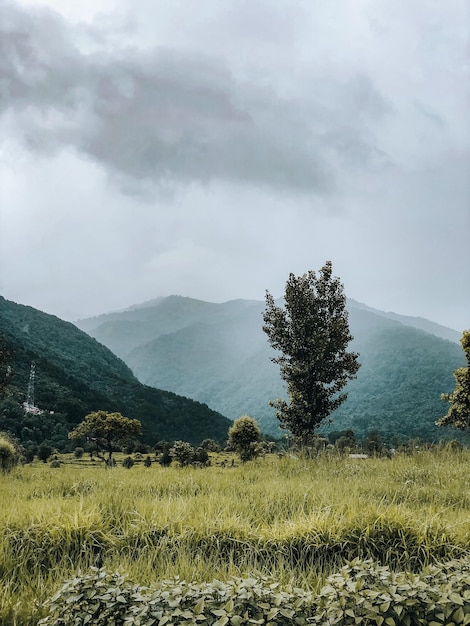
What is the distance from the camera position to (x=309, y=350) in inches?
924

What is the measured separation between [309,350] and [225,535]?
17.9 m

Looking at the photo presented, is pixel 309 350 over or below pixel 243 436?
over

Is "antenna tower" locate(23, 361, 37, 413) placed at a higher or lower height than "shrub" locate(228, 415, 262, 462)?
lower

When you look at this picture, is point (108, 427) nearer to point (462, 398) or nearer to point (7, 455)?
point (462, 398)

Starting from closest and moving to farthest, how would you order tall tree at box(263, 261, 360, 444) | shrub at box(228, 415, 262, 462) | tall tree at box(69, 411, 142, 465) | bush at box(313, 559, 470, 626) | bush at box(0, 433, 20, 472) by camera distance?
bush at box(313, 559, 470, 626), bush at box(0, 433, 20, 472), tall tree at box(263, 261, 360, 444), shrub at box(228, 415, 262, 462), tall tree at box(69, 411, 142, 465)

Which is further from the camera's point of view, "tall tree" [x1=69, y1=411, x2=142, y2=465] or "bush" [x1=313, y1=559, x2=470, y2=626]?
"tall tree" [x1=69, y1=411, x2=142, y2=465]

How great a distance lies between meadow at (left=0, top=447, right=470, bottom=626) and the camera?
5.24m

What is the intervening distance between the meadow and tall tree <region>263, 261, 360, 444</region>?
15.1m

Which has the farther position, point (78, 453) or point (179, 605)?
point (78, 453)

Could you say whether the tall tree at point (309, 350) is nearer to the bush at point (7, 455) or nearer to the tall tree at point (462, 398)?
the tall tree at point (462, 398)

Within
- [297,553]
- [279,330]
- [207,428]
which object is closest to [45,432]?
[207,428]

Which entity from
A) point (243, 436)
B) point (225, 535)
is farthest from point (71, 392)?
point (225, 535)

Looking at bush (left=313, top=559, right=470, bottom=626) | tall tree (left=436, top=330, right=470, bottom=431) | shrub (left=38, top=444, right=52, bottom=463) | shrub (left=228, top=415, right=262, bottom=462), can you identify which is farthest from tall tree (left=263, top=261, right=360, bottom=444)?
shrub (left=38, top=444, right=52, bottom=463)

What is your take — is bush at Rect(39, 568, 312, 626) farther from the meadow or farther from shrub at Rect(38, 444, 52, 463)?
shrub at Rect(38, 444, 52, 463)
